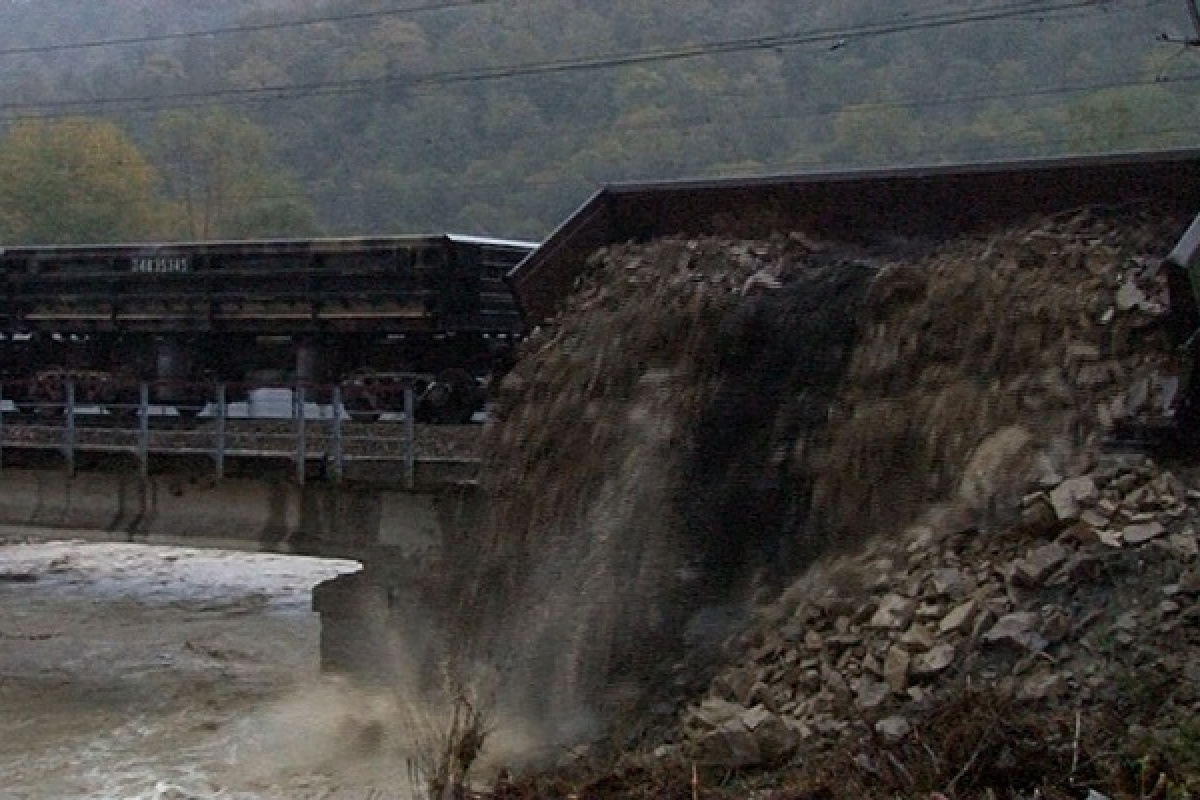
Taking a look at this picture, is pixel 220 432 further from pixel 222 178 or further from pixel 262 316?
pixel 222 178

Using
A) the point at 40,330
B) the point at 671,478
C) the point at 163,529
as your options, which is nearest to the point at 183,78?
the point at 40,330

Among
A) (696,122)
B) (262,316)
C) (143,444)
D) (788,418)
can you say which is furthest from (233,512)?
(696,122)

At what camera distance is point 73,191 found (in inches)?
2270

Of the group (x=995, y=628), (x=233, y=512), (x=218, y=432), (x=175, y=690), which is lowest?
(x=175, y=690)

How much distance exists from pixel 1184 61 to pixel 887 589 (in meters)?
42.6

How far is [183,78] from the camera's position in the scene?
84438mm

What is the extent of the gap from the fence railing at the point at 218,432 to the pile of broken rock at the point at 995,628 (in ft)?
21.8

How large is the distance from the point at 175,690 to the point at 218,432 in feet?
13.2

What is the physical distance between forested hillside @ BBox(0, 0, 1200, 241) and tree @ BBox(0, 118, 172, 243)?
9 centimetres

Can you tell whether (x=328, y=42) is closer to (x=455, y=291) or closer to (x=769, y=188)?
(x=455, y=291)

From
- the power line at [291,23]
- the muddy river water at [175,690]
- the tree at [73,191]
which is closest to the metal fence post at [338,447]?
the muddy river water at [175,690]

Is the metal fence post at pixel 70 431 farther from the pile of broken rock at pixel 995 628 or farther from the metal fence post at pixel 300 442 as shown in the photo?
the pile of broken rock at pixel 995 628

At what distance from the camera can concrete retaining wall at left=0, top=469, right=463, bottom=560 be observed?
17.4m

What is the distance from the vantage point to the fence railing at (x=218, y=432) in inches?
684
